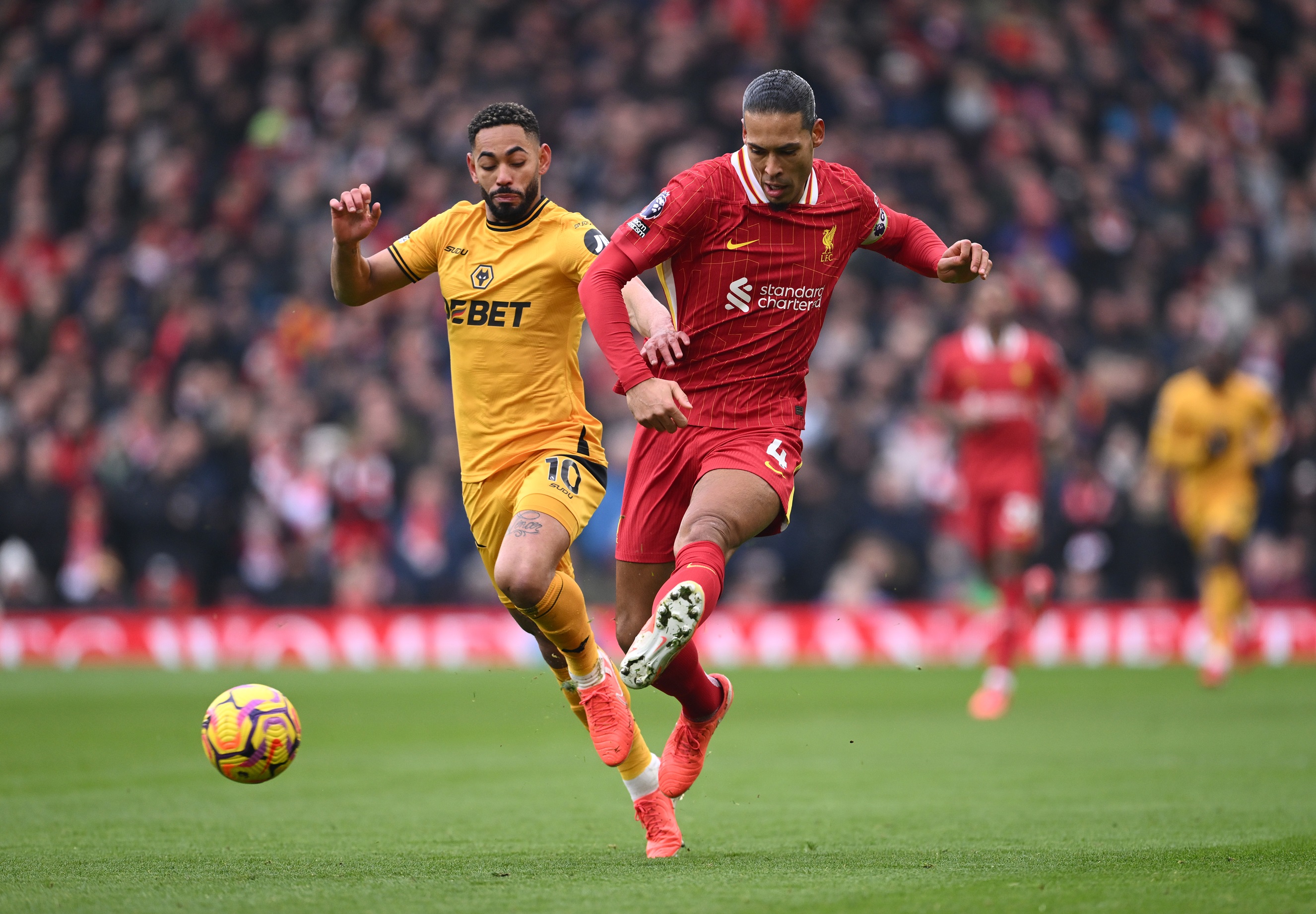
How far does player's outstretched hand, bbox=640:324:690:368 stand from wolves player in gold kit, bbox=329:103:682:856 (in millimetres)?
675

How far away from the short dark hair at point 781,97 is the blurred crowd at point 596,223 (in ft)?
31.8

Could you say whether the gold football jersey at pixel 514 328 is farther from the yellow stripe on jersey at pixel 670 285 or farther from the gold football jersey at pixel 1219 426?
the gold football jersey at pixel 1219 426

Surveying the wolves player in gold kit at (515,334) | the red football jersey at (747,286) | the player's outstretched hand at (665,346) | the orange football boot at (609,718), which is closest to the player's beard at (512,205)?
the wolves player in gold kit at (515,334)

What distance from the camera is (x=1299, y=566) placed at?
16.9 meters

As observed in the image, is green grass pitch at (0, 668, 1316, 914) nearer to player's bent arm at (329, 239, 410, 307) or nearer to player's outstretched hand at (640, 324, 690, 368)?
player's outstretched hand at (640, 324, 690, 368)

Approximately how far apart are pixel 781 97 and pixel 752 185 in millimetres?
434

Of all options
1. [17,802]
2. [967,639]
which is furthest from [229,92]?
[17,802]

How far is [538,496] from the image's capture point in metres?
6.71

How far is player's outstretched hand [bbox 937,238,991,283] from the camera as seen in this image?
631 centimetres

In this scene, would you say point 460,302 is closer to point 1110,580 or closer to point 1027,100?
point 1110,580

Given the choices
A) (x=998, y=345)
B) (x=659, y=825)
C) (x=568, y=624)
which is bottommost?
(x=659, y=825)

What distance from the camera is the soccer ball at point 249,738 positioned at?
6.46m

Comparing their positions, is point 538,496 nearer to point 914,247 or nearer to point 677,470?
point 677,470

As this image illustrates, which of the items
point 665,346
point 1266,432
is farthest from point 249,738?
point 1266,432
